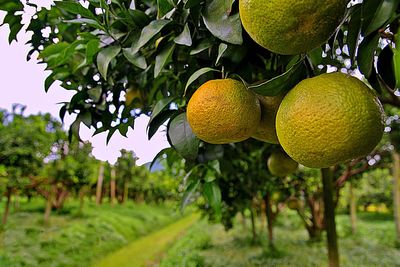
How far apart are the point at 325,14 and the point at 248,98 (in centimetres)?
18

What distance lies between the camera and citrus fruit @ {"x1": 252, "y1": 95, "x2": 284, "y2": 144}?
0.57m

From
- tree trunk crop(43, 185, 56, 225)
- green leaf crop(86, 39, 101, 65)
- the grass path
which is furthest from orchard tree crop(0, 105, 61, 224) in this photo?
green leaf crop(86, 39, 101, 65)

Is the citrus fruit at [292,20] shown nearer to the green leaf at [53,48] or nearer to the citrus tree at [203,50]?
the citrus tree at [203,50]

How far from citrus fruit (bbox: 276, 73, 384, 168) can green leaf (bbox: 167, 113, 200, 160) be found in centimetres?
21

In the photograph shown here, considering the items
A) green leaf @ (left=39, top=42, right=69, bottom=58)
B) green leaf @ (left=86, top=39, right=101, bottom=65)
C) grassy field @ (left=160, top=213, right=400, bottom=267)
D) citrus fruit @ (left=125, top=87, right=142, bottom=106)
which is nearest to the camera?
green leaf @ (left=86, top=39, right=101, bottom=65)

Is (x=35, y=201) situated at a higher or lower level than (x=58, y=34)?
lower

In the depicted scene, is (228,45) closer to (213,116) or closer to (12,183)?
(213,116)

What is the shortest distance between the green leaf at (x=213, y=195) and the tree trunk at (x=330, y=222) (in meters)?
0.92

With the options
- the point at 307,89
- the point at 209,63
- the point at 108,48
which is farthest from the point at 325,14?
the point at 108,48

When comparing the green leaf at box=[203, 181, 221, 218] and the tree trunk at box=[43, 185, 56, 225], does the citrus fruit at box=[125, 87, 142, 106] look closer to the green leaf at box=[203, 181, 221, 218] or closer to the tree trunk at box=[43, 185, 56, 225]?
the green leaf at box=[203, 181, 221, 218]

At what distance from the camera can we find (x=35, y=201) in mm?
10586

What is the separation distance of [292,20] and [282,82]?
0.10 meters

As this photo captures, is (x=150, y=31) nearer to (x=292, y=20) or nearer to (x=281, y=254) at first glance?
(x=292, y=20)

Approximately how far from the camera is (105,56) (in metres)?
0.72
